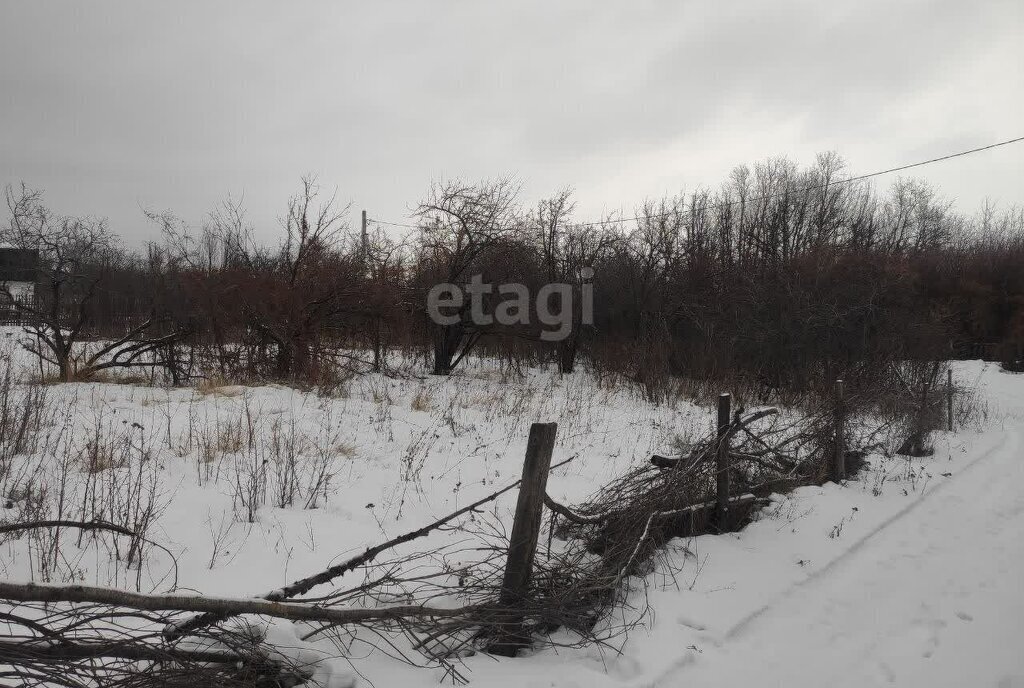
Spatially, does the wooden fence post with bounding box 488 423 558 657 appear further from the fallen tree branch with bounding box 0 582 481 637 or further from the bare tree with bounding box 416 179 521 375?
the bare tree with bounding box 416 179 521 375

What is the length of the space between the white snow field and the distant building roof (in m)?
2.80

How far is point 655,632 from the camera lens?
3.20m

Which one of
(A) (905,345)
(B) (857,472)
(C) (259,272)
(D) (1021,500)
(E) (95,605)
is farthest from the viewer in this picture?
(A) (905,345)

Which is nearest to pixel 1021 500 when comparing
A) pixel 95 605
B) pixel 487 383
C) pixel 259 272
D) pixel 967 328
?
pixel 95 605

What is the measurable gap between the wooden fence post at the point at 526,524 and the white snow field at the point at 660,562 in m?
0.30

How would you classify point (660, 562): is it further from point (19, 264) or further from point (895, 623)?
point (19, 264)

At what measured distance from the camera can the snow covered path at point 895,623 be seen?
2865mm

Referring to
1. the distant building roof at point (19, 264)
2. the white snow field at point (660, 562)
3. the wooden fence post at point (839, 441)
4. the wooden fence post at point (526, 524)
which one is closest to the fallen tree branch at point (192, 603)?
the white snow field at point (660, 562)

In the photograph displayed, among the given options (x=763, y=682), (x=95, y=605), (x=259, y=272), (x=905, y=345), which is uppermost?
(x=259, y=272)

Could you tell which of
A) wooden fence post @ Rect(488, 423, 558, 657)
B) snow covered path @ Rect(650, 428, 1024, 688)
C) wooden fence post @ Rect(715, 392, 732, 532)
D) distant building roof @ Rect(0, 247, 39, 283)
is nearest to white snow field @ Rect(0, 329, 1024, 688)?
snow covered path @ Rect(650, 428, 1024, 688)

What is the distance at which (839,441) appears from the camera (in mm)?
6406

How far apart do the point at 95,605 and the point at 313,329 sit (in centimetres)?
980

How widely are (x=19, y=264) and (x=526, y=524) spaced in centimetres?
1141

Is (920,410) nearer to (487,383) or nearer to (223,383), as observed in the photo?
(487,383)
